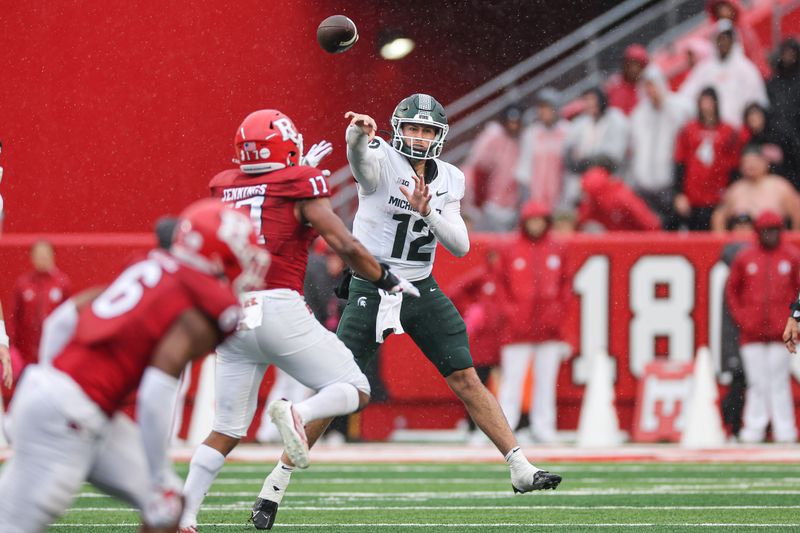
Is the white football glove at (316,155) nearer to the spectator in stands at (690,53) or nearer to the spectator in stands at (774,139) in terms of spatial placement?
the spectator in stands at (774,139)

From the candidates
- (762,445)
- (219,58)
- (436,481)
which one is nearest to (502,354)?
(762,445)

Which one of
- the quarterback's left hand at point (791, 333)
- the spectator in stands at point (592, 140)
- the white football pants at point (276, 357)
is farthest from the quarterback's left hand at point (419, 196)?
the spectator in stands at point (592, 140)

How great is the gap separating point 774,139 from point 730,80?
2.38 ft

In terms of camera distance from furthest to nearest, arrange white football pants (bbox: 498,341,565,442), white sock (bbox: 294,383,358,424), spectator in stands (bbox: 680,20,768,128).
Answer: spectator in stands (bbox: 680,20,768,128), white football pants (bbox: 498,341,565,442), white sock (bbox: 294,383,358,424)

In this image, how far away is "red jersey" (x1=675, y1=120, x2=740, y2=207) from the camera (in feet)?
39.1

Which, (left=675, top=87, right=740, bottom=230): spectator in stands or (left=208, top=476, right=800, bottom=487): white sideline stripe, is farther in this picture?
(left=675, top=87, right=740, bottom=230): spectator in stands

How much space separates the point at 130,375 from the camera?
3893 mm

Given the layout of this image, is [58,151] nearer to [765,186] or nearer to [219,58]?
[219,58]

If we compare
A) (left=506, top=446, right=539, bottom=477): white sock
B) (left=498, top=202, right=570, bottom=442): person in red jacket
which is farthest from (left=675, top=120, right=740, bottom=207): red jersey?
(left=506, top=446, right=539, bottom=477): white sock

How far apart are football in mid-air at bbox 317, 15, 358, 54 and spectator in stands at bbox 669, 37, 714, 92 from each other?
6648 millimetres

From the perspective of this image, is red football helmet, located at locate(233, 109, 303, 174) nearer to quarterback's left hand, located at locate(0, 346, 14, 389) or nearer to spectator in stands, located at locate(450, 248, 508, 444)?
quarterback's left hand, located at locate(0, 346, 14, 389)

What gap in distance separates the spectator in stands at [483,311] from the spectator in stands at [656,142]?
1.81 m

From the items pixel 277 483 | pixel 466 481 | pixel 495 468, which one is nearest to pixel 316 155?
pixel 277 483

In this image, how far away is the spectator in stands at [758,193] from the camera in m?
11.5
